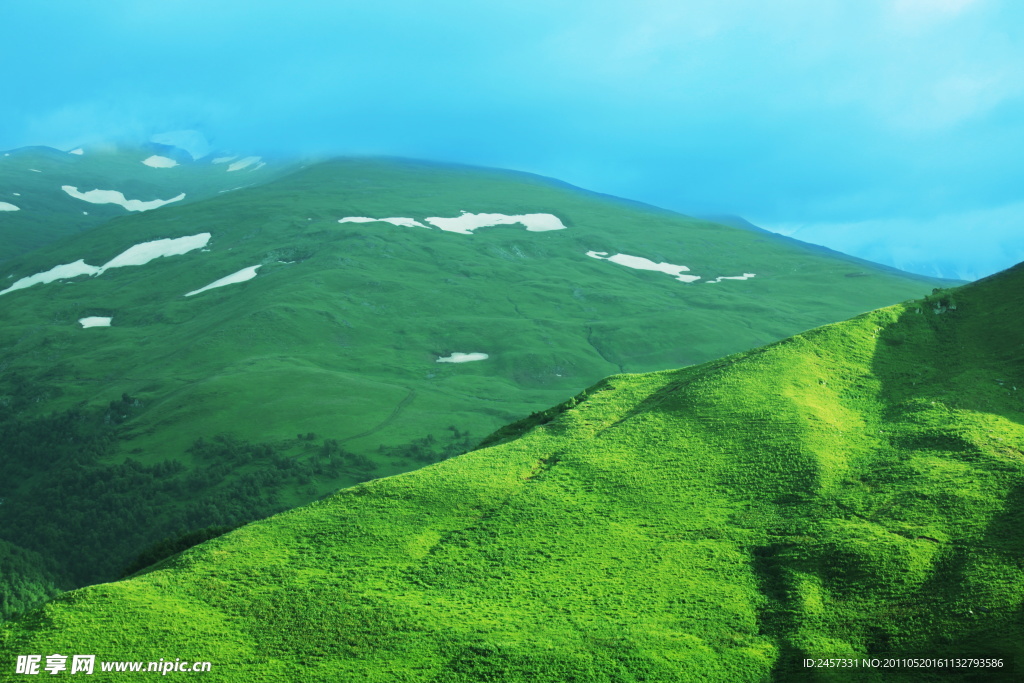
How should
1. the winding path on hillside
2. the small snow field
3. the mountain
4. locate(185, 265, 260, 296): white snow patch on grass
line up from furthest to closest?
locate(185, 265, 260, 296): white snow patch on grass < the small snow field < the winding path on hillside < the mountain

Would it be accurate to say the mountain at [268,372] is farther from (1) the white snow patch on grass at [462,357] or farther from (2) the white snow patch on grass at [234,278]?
(1) the white snow patch on grass at [462,357]

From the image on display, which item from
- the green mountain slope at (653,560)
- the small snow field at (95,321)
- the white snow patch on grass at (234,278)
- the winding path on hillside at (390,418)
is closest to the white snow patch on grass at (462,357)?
the winding path on hillside at (390,418)

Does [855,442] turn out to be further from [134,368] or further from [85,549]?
[134,368]

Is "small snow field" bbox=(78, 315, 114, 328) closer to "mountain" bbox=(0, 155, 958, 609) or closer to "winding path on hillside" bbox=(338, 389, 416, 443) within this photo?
"mountain" bbox=(0, 155, 958, 609)

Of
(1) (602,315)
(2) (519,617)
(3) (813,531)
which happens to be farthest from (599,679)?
(1) (602,315)

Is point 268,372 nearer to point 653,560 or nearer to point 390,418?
point 390,418

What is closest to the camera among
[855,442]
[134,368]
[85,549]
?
[855,442]

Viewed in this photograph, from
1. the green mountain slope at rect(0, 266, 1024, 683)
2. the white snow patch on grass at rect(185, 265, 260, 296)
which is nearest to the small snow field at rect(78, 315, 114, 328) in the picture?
the white snow patch on grass at rect(185, 265, 260, 296)
